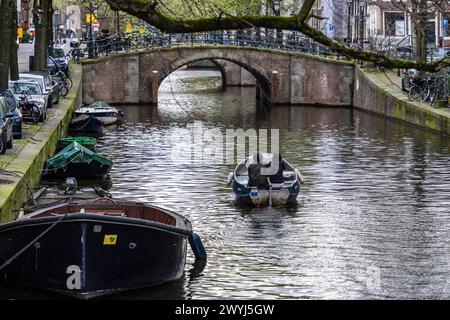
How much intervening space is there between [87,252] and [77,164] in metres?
16.8

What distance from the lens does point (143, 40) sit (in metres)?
69.9

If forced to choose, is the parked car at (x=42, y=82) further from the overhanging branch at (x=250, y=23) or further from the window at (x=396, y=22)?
the window at (x=396, y=22)

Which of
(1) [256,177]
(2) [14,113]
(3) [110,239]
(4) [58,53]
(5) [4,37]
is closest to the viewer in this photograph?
(3) [110,239]

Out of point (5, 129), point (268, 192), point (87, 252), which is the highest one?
point (5, 129)

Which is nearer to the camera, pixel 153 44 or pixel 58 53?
pixel 153 44

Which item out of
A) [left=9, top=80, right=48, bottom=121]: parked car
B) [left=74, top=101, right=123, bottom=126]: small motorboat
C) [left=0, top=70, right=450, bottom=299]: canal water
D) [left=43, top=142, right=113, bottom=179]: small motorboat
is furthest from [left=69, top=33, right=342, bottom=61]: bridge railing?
[left=43, top=142, right=113, bottom=179]: small motorboat

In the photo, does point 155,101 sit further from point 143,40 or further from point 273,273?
point 273,273

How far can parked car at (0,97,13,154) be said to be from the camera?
32.5 metres

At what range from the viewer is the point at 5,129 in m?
32.8

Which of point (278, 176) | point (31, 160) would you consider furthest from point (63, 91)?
point (278, 176)

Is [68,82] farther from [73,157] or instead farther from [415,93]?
[73,157]

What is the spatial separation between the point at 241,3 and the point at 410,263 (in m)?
54.4

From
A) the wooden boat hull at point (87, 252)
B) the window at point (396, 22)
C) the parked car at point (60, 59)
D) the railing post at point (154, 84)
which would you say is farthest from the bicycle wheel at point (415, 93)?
the wooden boat hull at point (87, 252)
